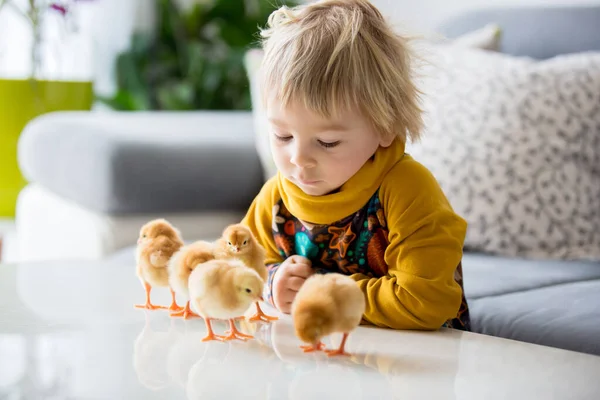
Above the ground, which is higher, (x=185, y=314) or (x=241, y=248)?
(x=241, y=248)

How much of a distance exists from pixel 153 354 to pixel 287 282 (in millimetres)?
254

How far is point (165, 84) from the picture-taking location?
3.62 metres

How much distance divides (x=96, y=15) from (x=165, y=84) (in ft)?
1.41

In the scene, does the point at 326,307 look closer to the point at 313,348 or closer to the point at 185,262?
the point at 313,348

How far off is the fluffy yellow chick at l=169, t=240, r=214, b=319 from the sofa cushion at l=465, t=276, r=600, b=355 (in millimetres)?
552

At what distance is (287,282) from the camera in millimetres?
1083

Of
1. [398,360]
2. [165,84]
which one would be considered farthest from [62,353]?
[165,84]

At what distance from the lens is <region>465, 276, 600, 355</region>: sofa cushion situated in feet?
3.94

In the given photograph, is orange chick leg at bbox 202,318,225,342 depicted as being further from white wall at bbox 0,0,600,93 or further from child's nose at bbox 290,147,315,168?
white wall at bbox 0,0,600,93

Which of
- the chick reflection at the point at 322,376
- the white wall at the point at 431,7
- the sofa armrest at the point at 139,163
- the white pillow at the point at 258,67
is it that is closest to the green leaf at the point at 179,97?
the white wall at the point at 431,7

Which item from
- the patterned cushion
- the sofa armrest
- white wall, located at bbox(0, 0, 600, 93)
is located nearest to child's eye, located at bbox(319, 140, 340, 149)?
the patterned cushion

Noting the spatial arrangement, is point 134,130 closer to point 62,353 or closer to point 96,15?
point 62,353

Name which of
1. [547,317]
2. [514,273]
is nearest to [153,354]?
[547,317]

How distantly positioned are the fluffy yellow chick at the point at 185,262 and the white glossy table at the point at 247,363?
0.06 m
